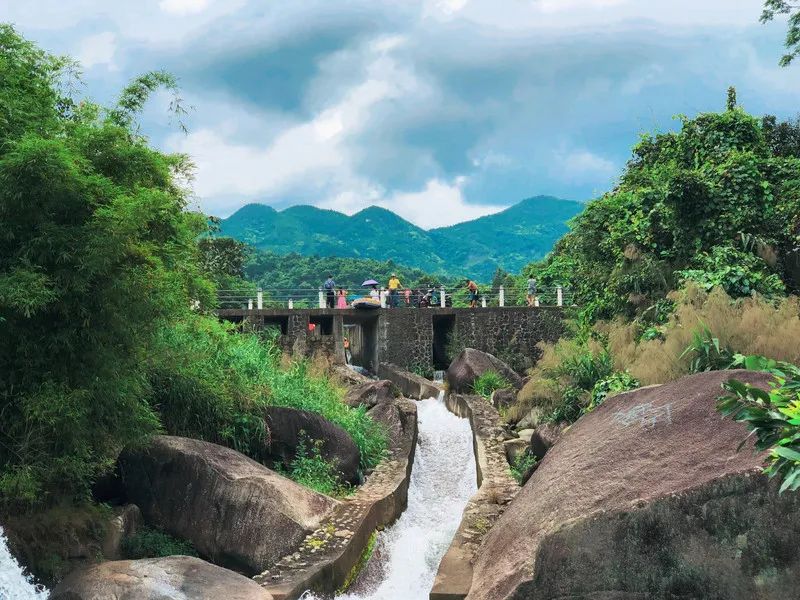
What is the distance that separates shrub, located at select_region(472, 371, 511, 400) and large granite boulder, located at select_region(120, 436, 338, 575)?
11.2m

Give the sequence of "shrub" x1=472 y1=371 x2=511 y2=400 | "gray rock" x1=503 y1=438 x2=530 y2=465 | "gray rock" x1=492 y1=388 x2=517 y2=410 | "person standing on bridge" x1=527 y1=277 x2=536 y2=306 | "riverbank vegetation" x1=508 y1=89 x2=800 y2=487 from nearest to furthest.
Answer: "riverbank vegetation" x1=508 y1=89 x2=800 y2=487 < "gray rock" x1=503 y1=438 x2=530 y2=465 < "gray rock" x1=492 y1=388 x2=517 y2=410 < "shrub" x1=472 y1=371 x2=511 y2=400 < "person standing on bridge" x1=527 y1=277 x2=536 y2=306

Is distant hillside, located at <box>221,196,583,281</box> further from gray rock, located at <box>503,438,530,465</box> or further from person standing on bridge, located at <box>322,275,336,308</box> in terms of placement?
gray rock, located at <box>503,438,530,465</box>

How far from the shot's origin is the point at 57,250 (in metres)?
6.63

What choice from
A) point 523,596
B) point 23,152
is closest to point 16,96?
point 23,152

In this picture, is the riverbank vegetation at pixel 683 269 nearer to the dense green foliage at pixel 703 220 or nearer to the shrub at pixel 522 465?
the dense green foliage at pixel 703 220

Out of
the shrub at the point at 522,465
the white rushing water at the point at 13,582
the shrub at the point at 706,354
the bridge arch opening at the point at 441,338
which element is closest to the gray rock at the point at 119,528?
the white rushing water at the point at 13,582

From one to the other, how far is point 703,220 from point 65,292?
9.51 metres

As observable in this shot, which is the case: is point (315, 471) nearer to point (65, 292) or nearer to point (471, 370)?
point (65, 292)

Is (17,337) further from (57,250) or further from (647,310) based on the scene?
(647,310)

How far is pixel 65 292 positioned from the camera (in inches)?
258

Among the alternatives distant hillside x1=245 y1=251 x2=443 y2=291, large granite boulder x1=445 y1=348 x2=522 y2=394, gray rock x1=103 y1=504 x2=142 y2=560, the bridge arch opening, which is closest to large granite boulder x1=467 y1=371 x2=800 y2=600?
gray rock x1=103 y1=504 x2=142 y2=560

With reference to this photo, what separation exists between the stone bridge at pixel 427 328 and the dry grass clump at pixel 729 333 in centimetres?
1667

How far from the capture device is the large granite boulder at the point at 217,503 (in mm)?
7801

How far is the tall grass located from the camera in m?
9.61
